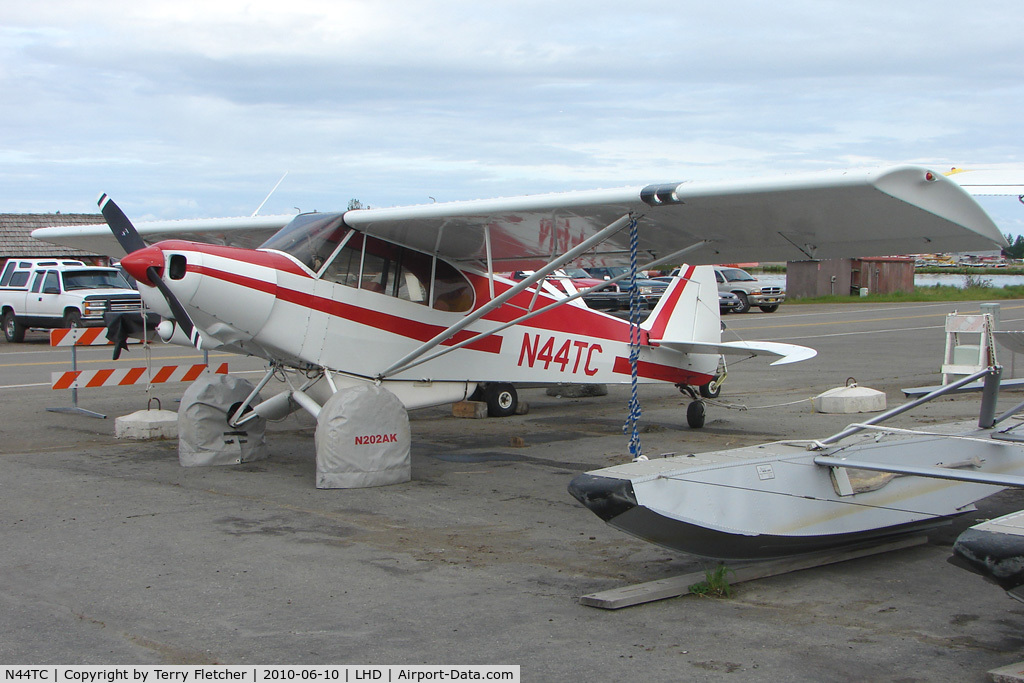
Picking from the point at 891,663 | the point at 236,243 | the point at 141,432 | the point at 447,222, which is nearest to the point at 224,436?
the point at 141,432

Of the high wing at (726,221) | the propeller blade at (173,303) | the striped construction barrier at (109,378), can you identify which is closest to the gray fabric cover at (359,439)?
the propeller blade at (173,303)

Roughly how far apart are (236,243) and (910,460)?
9360 millimetres

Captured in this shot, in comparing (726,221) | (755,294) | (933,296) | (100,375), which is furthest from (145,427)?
(933,296)

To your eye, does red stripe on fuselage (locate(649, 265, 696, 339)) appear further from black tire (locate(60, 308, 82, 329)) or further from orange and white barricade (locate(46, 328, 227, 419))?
black tire (locate(60, 308, 82, 329))

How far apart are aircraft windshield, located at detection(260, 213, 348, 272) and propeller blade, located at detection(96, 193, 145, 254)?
1128mm

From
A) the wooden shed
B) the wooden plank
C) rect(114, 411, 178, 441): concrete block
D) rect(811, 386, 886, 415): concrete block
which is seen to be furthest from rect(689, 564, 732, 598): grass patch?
the wooden shed

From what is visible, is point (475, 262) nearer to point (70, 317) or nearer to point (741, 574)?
point (741, 574)

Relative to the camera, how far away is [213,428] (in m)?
9.12

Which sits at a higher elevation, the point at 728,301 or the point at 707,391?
the point at 728,301

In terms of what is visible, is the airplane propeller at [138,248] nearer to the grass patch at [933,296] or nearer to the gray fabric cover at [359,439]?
the gray fabric cover at [359,439]

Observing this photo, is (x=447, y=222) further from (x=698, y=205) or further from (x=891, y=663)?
(x=891, y=663)

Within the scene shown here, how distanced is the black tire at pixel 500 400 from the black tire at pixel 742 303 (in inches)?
1023

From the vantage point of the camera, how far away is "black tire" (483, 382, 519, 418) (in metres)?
12.5

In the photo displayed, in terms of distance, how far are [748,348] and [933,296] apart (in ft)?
130
